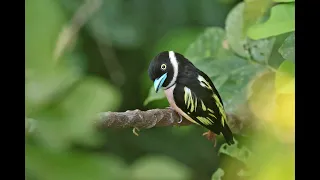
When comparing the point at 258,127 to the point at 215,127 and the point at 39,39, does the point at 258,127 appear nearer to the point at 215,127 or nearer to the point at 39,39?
the point at 215,127

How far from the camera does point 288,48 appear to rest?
1298 mm

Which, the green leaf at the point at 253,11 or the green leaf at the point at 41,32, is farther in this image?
the green leaf at the point at 253,11

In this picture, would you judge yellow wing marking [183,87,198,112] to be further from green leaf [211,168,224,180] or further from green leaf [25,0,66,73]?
green leaf [25,0,66,73]

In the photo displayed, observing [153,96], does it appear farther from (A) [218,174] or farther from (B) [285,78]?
(B) [285,78]

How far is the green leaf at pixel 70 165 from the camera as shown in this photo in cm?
117

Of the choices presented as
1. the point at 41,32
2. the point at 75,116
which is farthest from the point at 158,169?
the point at 41,32

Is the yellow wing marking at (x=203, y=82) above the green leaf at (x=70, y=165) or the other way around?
above

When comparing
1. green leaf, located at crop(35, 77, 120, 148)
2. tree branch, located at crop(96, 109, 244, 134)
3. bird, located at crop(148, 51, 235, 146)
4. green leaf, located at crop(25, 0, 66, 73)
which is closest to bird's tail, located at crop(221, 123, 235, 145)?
bird, located at crop(148, 51, 235, 146)

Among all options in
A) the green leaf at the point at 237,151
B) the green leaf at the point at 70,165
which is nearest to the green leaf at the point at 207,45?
the green leaf at the point at 237,151

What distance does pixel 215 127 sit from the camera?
125cm

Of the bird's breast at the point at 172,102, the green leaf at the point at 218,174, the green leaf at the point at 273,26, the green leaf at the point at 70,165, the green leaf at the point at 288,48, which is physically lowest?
the green leaf at the point at 218,174

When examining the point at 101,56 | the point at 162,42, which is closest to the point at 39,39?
the point at 101,56

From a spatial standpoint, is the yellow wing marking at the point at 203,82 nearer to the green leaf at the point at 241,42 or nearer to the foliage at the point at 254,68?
the foliage at the point at 254,68
